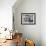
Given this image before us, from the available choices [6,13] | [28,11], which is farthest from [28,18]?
[6,13]

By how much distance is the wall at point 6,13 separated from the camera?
14.7 feet

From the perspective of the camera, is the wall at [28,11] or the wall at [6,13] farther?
the wall at [28,11]

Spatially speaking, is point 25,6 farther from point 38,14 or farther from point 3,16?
point 3,16

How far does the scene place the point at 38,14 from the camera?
566 centimetres

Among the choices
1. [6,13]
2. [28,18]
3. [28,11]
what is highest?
[28,11]

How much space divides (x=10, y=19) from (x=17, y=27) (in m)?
1.22

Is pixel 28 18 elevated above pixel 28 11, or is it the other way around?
pixel 28 11

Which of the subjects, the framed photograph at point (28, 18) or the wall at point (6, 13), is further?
the framed photograph at point (28, 18)

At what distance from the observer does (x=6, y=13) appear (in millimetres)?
4531

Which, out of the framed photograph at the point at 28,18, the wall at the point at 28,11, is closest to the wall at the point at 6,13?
the wall at the point at 28,11

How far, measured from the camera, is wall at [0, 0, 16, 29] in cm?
448

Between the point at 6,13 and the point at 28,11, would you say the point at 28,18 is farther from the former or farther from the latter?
the point at 6,13

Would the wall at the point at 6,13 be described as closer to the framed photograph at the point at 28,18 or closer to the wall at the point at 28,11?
the wall at the point at 28,11

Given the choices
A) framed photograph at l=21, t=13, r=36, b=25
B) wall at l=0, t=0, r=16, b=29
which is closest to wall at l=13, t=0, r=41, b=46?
framed photograph at l=21, t=13, r=36, b=25
